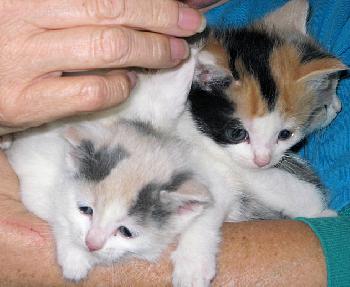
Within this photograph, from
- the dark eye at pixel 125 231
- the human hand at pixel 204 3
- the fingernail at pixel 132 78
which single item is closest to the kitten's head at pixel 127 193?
the dark eye at pixel 125 231

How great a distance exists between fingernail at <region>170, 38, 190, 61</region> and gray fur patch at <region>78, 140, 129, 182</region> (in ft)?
0.89

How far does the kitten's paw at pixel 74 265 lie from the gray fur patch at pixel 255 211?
1.56ft

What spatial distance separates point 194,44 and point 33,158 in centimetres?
54

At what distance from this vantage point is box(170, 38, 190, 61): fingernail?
1235 millimetres

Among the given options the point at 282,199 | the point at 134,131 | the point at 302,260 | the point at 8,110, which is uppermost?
the point at 8,110

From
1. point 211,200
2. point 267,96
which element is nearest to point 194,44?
point 267,96

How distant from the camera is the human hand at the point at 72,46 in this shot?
43.8 inches

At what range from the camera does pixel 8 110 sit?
3.84 feet

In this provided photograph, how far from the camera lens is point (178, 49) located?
1.25 m

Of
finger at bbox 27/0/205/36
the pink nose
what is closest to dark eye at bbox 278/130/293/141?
the pink nose

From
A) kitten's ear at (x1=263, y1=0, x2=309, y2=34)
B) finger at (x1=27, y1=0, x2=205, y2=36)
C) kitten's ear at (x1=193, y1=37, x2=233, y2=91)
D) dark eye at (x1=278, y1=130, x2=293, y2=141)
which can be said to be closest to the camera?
finger at (x1=27, y1=0, x2=205, y2=36)

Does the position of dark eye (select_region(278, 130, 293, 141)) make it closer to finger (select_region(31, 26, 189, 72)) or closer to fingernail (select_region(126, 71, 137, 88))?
fingernail (select_region(126, 71, 137, 88))

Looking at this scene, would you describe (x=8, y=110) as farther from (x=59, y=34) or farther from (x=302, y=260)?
(x=302, y=260)

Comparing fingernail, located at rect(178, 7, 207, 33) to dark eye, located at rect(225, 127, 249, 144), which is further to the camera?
dark eye, located at rect(225, 127, 249, 144)
